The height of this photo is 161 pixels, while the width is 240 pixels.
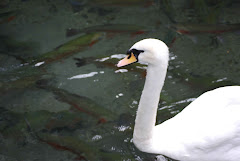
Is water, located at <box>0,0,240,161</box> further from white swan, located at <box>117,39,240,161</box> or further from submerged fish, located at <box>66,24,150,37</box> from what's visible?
white swan, located at <box>117,39,240,161</box>

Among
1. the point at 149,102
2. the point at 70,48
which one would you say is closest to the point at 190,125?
the point at 149,102

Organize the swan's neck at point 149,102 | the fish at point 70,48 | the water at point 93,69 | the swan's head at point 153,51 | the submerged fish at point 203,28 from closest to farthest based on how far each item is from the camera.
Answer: the swan's head at point 153,51 < the swan's neck at point 149,102 < the water at point 93,69 < the fish at point 70,48 < the submerged fish at point 203,28

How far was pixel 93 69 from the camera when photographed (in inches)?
201

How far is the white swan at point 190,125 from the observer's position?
334 centimetres

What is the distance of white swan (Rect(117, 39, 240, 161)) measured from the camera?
3336mm

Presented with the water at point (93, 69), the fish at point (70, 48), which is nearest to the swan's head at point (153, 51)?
the water at point (93, 69)

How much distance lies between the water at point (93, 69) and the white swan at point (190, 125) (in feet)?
0.94

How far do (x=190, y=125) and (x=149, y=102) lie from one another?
45cm

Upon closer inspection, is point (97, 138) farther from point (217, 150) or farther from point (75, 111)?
point (217, 150)

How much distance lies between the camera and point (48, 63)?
529cm

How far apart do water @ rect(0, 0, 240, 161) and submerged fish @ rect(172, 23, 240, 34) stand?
0.01m

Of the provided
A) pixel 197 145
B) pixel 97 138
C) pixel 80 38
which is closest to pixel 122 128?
pixel 97 138

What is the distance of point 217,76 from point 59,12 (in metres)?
3.04

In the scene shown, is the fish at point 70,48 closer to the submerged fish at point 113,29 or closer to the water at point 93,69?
the water at point 93,69
